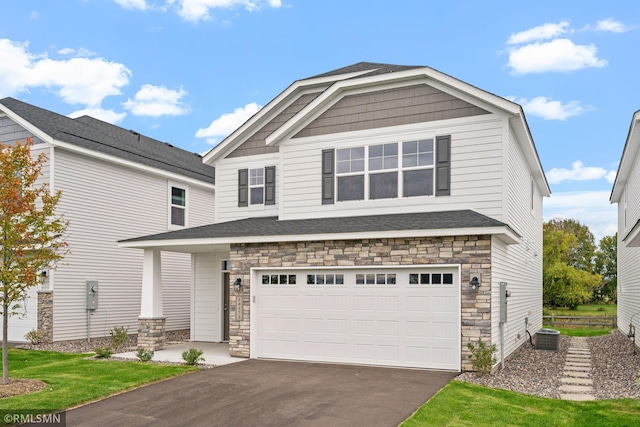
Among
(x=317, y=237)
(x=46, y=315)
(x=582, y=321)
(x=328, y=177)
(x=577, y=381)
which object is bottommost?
(x=582, y=321)

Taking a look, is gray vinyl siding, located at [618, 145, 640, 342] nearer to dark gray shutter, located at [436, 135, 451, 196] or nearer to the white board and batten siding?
Answer: the white board and batten siding

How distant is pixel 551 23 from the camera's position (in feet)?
62.6

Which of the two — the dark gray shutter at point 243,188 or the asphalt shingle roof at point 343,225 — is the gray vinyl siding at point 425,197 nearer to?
the asphalt shingle roof at point 343,225

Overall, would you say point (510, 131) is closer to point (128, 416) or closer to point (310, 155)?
point (310, 155)

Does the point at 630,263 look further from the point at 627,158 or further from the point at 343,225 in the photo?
the point at 343,225

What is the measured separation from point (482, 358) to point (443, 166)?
15.0ft

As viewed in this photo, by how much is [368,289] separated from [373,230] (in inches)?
59.9

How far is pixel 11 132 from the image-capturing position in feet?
57.6

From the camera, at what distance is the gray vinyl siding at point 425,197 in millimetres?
12508

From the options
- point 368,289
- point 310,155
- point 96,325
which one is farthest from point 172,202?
point 368,289

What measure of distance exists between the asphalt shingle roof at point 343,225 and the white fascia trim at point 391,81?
248cm

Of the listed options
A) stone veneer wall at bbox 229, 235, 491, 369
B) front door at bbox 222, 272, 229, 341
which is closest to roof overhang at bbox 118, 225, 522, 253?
stone veneer wall at bbox 229, 235, 491, 369

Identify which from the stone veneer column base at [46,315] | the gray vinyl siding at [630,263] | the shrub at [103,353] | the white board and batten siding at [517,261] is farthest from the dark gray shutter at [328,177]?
the stone veneer column base at [46,315]

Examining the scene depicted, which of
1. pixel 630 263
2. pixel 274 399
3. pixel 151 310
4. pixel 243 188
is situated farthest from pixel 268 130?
pixel 630 263
